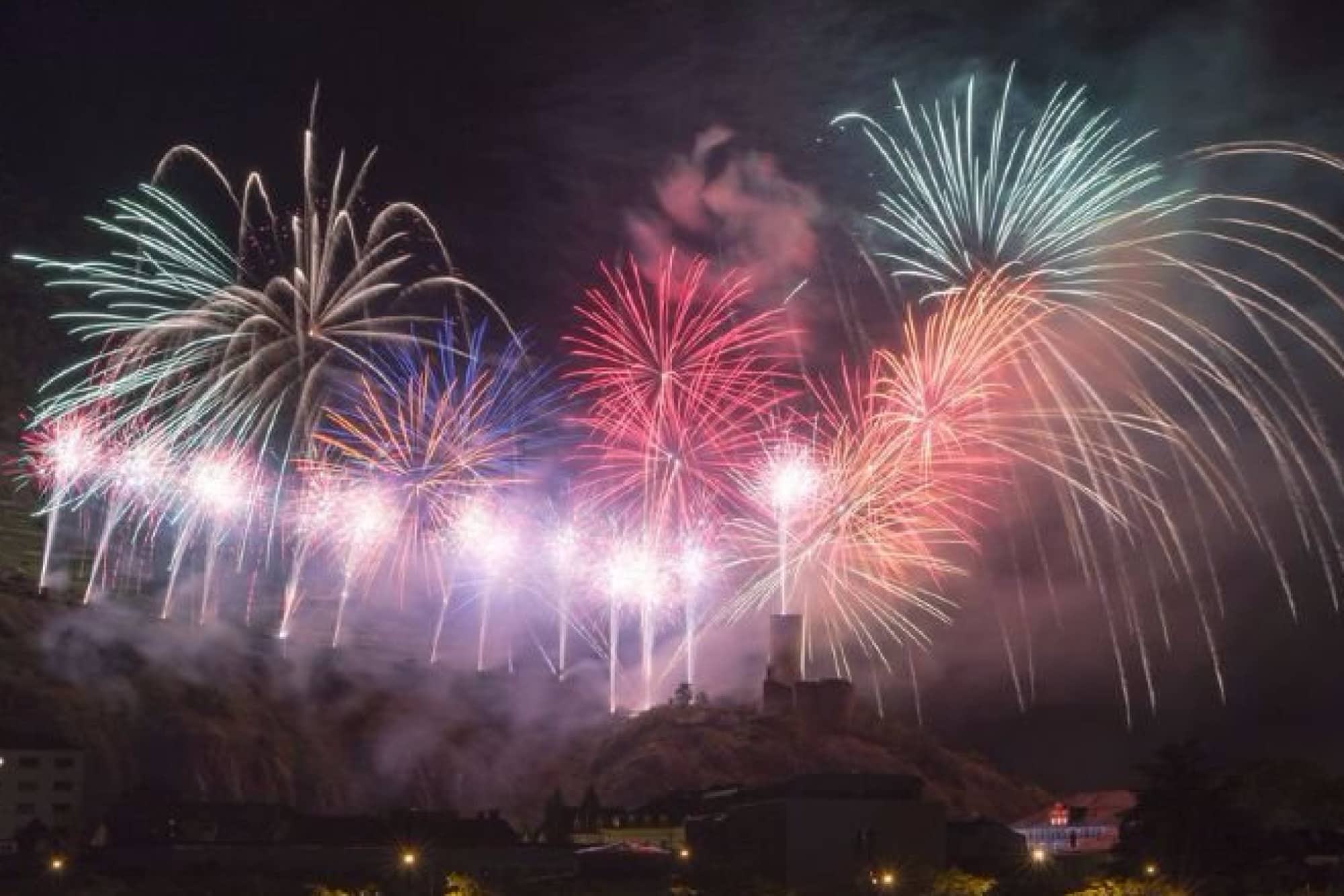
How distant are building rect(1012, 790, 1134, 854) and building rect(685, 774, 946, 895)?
53.4 m

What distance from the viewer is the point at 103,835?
130m

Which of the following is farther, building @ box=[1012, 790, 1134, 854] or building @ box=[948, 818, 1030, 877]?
building @ box=[1012, 790, 1134, 854]

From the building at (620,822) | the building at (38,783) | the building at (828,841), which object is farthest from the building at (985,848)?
the building at (38,783)

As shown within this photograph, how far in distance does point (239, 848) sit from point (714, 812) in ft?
163

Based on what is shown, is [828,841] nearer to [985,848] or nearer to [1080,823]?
[985,848]

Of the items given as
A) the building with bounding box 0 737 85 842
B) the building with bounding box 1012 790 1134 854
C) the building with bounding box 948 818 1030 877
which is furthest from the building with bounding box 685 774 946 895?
the building with bounding box 0 737 85 842

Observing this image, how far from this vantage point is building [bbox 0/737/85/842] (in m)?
156

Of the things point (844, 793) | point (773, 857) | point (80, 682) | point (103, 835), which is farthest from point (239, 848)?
point (80, 682)

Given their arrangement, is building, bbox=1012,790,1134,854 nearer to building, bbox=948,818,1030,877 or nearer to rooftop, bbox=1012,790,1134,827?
rooftop, bbox=1012,790,1134,827

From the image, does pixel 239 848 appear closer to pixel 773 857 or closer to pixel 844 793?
pixel 773 857

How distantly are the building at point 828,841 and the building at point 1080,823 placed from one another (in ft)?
175

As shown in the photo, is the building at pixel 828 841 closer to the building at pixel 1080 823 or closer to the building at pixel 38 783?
the building at pixel 1080 823

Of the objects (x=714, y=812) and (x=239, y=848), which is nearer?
(x=239, y=848)

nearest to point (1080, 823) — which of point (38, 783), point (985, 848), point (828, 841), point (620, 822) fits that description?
point (985, 848)
